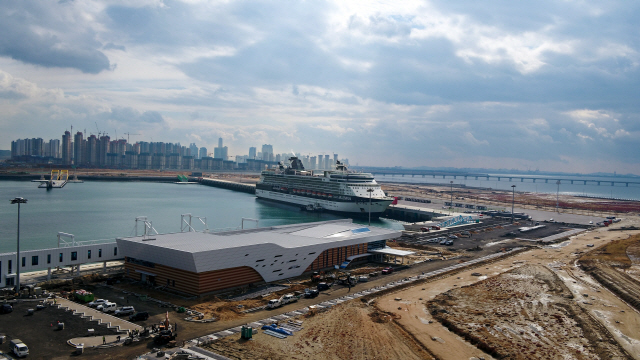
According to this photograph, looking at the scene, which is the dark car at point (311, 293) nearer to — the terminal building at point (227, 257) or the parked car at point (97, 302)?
the terminal building at point (227, 257)

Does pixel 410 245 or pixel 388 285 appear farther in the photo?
pixel 410 245

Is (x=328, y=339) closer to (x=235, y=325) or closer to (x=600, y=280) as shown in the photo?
(x=235, y=325)

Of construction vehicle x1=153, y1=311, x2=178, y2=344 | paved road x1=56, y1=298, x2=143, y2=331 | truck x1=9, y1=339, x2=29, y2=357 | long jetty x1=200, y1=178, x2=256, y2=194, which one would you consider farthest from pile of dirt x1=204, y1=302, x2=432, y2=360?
long jetty x1=200, y1=178, x2=256, y2=194

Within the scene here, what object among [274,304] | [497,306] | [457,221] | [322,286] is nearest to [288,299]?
[274,304]

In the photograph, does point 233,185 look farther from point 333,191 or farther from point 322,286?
point 322,286

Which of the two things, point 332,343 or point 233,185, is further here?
point 233,185

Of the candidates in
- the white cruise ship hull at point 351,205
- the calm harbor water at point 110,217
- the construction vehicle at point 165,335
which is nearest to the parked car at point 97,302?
the construction vehicle at point 165,335

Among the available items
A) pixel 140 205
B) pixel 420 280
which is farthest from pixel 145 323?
pixel 140 205
